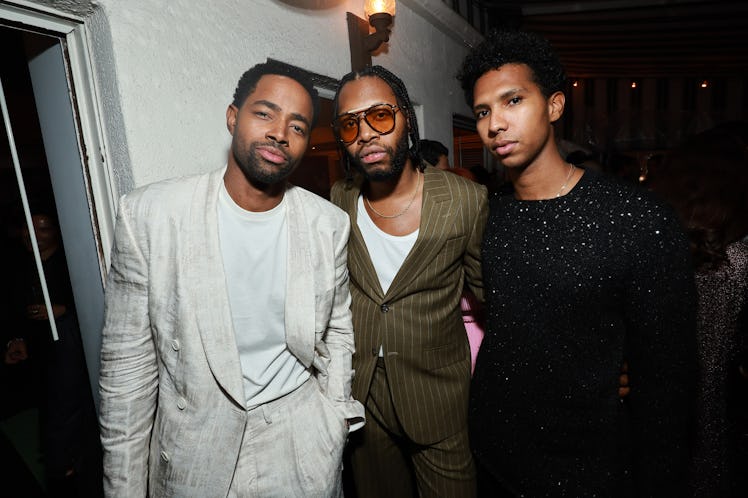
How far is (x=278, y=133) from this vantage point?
5.20 ft

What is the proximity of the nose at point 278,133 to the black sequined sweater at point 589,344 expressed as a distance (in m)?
0.92

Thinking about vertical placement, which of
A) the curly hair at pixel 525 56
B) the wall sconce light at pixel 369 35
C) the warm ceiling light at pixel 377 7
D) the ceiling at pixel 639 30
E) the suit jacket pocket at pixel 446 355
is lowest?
the suit jacket pocket at pixel 446 355

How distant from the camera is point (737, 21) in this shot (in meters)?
7.40

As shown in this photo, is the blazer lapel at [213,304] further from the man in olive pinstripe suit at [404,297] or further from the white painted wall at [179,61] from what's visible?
the man in olive pinstripe suit at [404,297]

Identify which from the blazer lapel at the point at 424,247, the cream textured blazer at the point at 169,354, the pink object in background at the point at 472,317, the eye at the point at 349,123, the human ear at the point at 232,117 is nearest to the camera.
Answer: the cream textured blazer at the point at 169,354

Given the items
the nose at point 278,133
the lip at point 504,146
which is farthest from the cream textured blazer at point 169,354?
the lip at point 504,146

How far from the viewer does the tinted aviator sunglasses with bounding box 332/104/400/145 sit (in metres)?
2.03

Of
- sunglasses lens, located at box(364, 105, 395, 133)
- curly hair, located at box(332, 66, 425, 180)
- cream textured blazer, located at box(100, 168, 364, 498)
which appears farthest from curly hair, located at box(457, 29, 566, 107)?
cream textured blazer, located at box(100, 168, 364, 498)

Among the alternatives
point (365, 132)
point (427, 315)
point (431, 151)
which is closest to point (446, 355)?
point (427, 315)

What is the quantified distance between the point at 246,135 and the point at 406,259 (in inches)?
33.7

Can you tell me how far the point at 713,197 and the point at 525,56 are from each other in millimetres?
1248

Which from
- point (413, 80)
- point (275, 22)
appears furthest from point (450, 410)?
point (413, 80)

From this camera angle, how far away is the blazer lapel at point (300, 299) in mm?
1610

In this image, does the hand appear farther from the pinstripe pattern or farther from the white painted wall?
the pinstripe pattern
